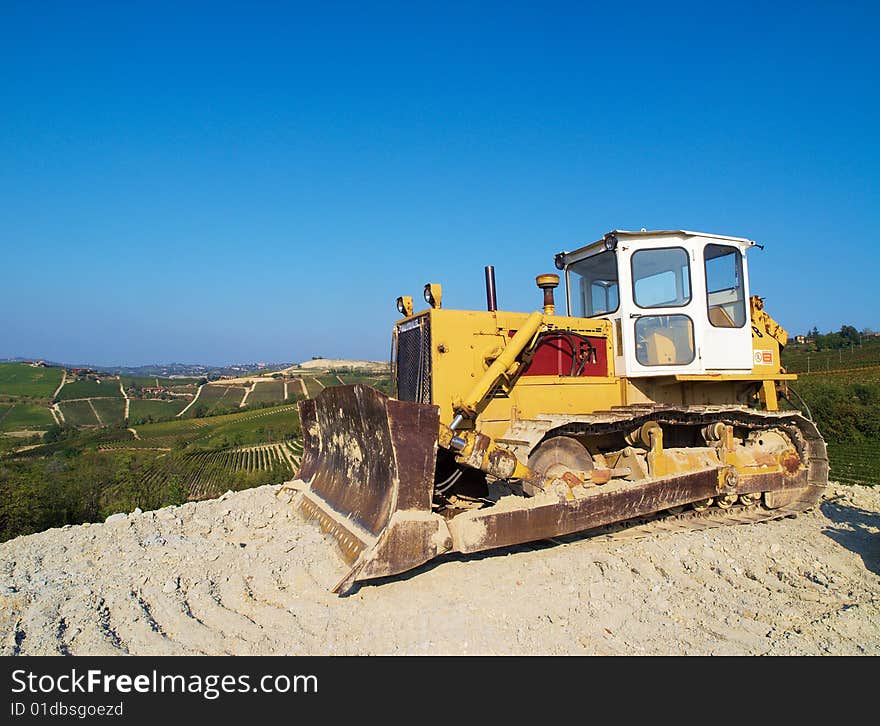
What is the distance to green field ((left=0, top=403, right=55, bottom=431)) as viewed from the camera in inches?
1362

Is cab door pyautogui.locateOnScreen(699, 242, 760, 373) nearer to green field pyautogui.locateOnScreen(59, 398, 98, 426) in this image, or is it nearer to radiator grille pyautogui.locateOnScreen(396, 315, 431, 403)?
radiator grille pyautogui.locateOnScreen(396, 315, 431, 403)

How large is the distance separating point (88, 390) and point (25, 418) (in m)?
11.4

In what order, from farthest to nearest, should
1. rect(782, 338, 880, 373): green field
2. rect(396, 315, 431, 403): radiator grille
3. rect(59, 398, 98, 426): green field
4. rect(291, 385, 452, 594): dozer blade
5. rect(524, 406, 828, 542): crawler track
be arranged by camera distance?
rect(782, 338, 880, 373): green field < rect(59, 398, 98, 426): green field < rect(396, 315, 431, 403): radiator grille < rect(524, 406, 828, 542): crawler track < rect(291, 385, 452, 594): dozer blade

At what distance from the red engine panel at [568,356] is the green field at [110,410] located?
38358 millimetres

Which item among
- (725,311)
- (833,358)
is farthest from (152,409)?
(833,358)

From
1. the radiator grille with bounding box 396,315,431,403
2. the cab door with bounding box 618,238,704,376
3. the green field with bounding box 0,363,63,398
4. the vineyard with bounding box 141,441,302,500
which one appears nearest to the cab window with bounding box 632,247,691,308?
the cab door with bounding box 618,238,704,376

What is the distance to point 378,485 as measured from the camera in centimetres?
496

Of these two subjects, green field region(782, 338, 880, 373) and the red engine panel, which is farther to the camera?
green field region(782, 338, 880, 373)

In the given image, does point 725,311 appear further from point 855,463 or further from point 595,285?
point 855,463

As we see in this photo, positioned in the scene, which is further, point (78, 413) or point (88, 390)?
point (88, 390)

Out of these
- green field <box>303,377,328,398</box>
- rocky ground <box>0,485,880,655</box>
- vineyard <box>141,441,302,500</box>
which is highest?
green field <box>303,377,328,398</box>

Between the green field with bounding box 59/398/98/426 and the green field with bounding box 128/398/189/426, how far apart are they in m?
2.38

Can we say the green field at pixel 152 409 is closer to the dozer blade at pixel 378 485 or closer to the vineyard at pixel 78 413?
the vineyard at pixel 78 413
